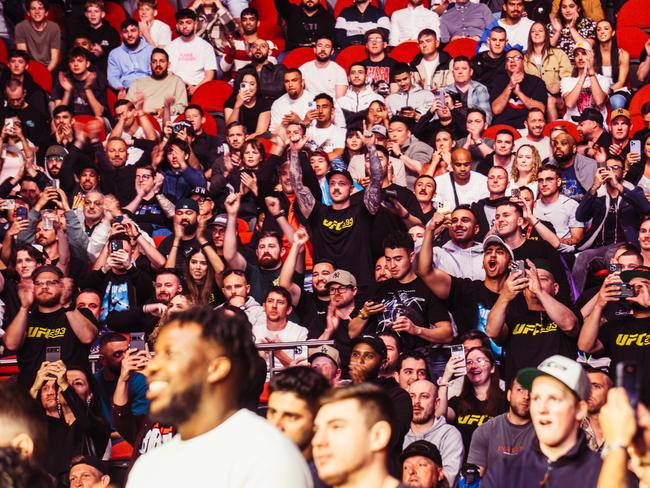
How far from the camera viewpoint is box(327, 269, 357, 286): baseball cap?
971cm

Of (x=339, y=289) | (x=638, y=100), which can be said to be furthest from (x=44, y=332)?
(x=638, y=100)

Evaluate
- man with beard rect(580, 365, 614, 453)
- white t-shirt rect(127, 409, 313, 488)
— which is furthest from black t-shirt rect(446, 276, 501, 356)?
white t-shirt rect(127, 409, 313, 488)

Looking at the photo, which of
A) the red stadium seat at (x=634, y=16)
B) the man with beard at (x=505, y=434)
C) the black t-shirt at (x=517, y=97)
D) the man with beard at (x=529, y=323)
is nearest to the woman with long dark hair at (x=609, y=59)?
the red stadium seat at (x=634, y=16)

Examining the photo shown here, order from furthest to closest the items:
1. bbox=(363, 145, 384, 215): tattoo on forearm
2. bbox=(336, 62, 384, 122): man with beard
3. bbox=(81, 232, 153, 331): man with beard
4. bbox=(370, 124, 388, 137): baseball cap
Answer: bbox=(336, 62, 384, 122): man with beard → bbox=(370, 124, 388, 137): baseball cap → bbox=(363, 145, 384, 215): tattoo on forearm → bbox=(81, 232, 153, 331): man with beard

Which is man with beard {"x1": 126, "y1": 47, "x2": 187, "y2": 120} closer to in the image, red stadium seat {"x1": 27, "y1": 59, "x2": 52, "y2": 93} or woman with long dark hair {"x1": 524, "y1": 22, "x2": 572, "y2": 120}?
red stadium seat {"x1": 27, "y1": 59, "x2": 52, "y2": 93}

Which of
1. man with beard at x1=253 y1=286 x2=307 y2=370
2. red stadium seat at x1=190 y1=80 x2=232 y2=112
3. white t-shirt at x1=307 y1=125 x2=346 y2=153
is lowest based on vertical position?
man with beard at x1=253 y1=286 x2=307 y2=370

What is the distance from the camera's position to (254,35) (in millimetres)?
15266

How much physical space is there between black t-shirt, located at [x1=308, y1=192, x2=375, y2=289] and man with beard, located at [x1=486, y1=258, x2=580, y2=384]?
176 centimetres

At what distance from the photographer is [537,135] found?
1232 cm

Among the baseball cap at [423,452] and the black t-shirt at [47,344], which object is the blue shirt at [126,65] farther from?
the baseball cap at [423,452]

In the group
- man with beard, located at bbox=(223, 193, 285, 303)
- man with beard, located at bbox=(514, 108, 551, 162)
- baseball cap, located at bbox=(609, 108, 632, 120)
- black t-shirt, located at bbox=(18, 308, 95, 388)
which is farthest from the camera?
man with beard, located at bbox=(514, 108, 551, 162)

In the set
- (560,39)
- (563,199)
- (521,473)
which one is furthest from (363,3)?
(521,473)

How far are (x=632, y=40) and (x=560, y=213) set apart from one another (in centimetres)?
422

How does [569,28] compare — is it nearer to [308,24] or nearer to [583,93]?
[583,93]
